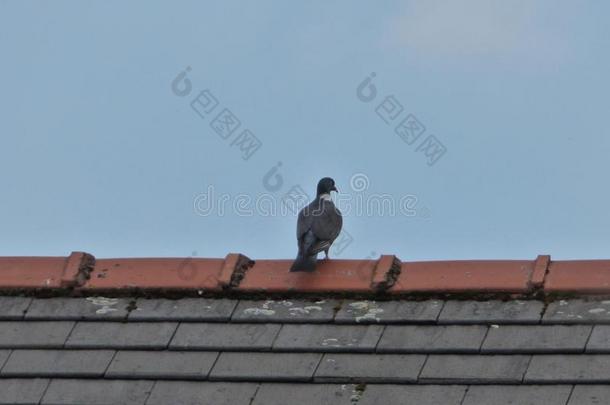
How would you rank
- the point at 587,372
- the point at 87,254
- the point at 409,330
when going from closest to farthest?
the point at 587,372, the point at 409,330, the point at 87,254

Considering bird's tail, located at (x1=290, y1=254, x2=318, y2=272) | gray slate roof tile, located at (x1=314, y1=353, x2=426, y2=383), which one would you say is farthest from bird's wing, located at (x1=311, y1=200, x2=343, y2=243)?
gray slate roof tile, located at (x1=314, y1=353, x2=426, y2=383)

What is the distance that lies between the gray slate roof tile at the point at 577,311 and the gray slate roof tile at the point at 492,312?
1.7 inches

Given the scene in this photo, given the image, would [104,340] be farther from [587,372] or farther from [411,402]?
[587,372]

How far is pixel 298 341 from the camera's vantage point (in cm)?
548

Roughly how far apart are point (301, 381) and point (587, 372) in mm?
964

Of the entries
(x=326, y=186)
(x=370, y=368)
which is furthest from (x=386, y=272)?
(x=326, y=186)

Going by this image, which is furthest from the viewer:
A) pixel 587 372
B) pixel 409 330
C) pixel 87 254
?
pixel 87 254

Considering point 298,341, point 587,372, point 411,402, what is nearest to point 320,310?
point 298,341

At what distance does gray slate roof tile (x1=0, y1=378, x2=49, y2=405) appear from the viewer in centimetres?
537

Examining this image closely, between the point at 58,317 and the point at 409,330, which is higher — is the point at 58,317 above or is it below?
below

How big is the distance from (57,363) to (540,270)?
177cm

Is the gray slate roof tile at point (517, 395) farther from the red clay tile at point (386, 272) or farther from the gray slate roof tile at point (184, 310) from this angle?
the gray slate roof tile at point (184, 310)

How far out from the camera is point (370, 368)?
532cm

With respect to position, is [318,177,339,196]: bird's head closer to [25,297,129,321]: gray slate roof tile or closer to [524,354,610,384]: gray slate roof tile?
[25,297,129,321]: gray slate roof tile
